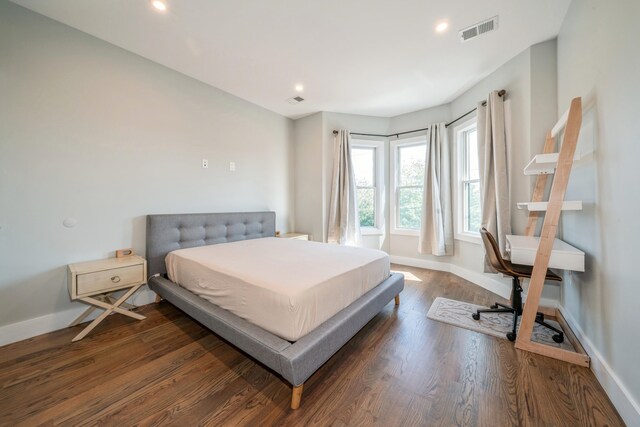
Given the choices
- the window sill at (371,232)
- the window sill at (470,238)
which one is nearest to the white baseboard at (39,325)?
the window sill at (371,232)

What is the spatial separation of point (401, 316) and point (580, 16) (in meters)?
2.94

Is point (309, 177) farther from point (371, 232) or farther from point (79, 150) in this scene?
point (79, 150)

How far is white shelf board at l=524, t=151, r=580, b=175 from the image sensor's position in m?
1.95

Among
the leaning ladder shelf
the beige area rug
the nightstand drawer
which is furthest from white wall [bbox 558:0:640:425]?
the nightstand drawer

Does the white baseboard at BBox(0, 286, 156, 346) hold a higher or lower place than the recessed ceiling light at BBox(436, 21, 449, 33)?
lower

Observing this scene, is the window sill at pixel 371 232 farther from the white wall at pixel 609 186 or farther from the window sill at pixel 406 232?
the white wall at pixel 609 186

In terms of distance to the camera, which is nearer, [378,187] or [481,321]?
[481,321]

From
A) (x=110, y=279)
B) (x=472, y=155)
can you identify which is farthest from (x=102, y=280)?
(x=472, y=155)

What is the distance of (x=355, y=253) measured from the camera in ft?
8.05

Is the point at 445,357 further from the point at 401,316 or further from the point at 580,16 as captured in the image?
the point at 580,16

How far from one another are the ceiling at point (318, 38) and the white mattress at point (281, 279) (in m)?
2.10

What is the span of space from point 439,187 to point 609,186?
92.9 inches

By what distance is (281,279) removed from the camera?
1.61 meters

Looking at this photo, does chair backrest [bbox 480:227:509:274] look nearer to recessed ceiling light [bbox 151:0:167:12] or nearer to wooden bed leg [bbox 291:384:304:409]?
wooden bed leg [bbox 291:384:304:409]
